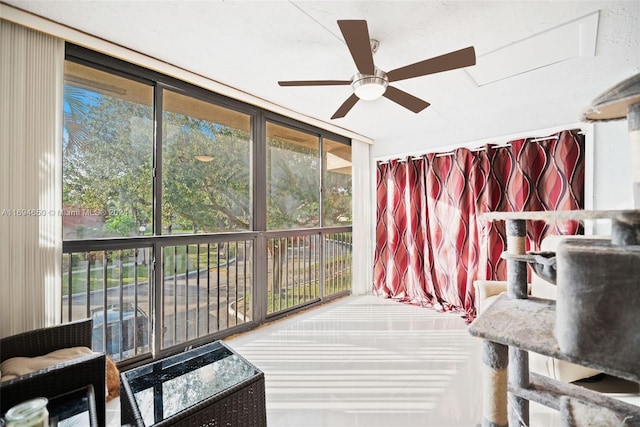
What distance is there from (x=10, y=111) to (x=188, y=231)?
1.31 meters

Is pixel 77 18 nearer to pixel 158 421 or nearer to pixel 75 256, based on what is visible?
pixel 75 256

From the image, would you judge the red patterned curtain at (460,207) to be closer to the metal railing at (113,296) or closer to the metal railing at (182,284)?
the metal railing at (182,284)

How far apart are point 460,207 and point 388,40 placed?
7.41ft

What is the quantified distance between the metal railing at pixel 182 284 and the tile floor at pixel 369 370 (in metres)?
0.35

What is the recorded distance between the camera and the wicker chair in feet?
3.85

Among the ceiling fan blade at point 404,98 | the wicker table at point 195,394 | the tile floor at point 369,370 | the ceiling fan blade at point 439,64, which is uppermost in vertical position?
the ceiling fan blade at point 439,64

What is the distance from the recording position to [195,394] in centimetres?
124

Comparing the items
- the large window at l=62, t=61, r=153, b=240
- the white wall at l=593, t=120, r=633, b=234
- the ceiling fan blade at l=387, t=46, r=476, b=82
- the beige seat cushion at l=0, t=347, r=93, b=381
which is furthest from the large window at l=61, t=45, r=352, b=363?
the white wall at l=593, t=120, r=633, b=234

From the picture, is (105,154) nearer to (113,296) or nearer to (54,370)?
(113,296)

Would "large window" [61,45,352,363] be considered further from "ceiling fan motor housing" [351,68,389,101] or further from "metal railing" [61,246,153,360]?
"ceiling fan motor housing" [351,68,389,101]

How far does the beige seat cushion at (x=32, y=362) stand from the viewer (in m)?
1.39

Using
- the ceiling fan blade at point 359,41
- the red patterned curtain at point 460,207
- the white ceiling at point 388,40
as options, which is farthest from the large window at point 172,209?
the ceiling fan blade at point 359,41

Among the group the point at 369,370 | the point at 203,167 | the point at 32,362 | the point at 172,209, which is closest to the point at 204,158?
the point at 203,167

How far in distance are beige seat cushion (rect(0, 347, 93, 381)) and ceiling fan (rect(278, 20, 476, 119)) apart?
201 centimetres
